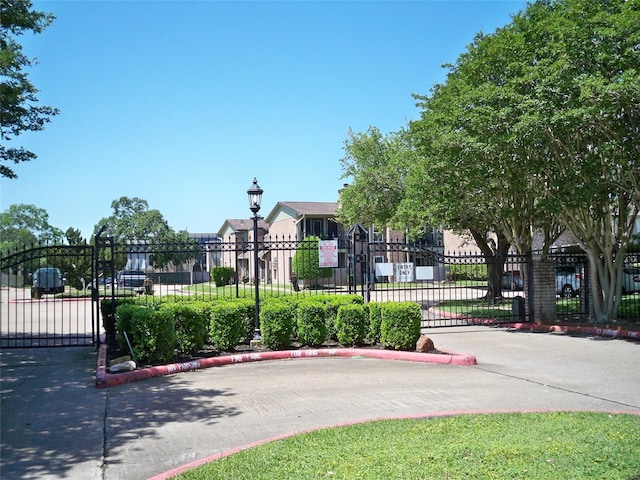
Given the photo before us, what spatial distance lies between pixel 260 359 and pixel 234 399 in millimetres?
3197

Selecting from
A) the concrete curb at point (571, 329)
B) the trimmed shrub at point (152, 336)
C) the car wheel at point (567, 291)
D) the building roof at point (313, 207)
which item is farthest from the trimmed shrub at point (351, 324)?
the building roof at point (313, 207)

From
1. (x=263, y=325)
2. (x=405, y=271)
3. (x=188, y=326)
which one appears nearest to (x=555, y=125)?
(x=405, y=271)

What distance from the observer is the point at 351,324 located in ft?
40.2

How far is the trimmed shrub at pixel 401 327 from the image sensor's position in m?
11.8

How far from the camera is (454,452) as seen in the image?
5180 millimetres

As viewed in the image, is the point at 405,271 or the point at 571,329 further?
the point at 405,271

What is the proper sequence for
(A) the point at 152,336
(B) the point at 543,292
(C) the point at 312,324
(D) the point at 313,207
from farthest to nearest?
(D) the point at 313,207 < (B) the point at 543,292 < (C) the point at 312,324 < (A) the point at 152,336

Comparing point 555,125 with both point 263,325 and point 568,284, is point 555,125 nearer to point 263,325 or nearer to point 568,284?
point 263,325

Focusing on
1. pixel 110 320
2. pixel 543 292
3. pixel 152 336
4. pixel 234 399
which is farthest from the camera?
pixel 543 292

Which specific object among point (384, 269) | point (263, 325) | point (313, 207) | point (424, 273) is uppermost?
point (313, 207)

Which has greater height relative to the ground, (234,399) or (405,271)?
(405,271)

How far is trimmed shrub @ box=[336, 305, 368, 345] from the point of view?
40.2ft

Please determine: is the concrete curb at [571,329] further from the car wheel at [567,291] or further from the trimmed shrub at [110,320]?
the car wheel at [567,291]

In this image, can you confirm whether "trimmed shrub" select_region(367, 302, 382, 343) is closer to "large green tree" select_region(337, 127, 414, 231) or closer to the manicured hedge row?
the manicured hedge row
